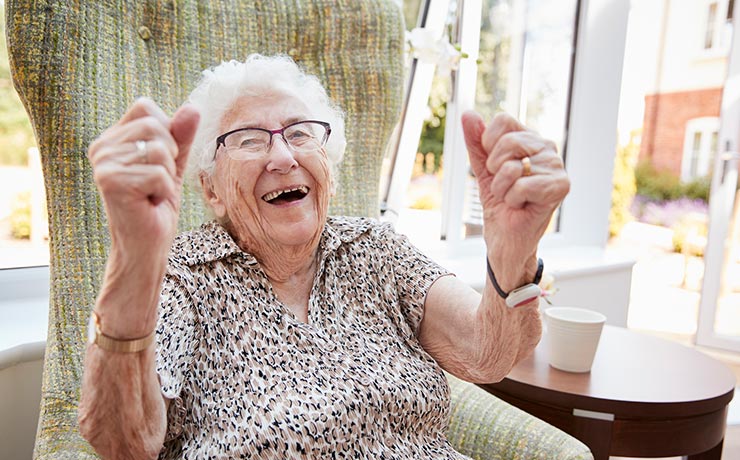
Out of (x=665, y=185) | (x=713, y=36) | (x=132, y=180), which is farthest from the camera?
(x=665, y=185)

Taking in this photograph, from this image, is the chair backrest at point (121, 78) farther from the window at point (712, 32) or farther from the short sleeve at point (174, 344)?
the window at point (712, 32)

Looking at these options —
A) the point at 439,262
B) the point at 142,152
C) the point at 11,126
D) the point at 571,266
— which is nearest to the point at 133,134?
the point at 142,152

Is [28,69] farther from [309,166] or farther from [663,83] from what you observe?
[663,83]

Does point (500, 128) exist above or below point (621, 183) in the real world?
above

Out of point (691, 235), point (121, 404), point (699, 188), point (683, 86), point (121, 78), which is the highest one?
point (683, 86)

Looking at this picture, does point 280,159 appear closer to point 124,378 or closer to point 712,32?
point 124,378

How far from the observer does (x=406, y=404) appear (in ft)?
3.43

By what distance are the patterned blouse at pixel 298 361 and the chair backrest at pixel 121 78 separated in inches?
9.7

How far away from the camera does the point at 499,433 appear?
1.20 meters

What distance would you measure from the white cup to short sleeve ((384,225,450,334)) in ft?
1.30

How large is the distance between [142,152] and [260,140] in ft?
1.50

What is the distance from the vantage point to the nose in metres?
1.06

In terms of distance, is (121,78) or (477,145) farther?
(121,78)

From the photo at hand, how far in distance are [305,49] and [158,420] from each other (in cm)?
103
